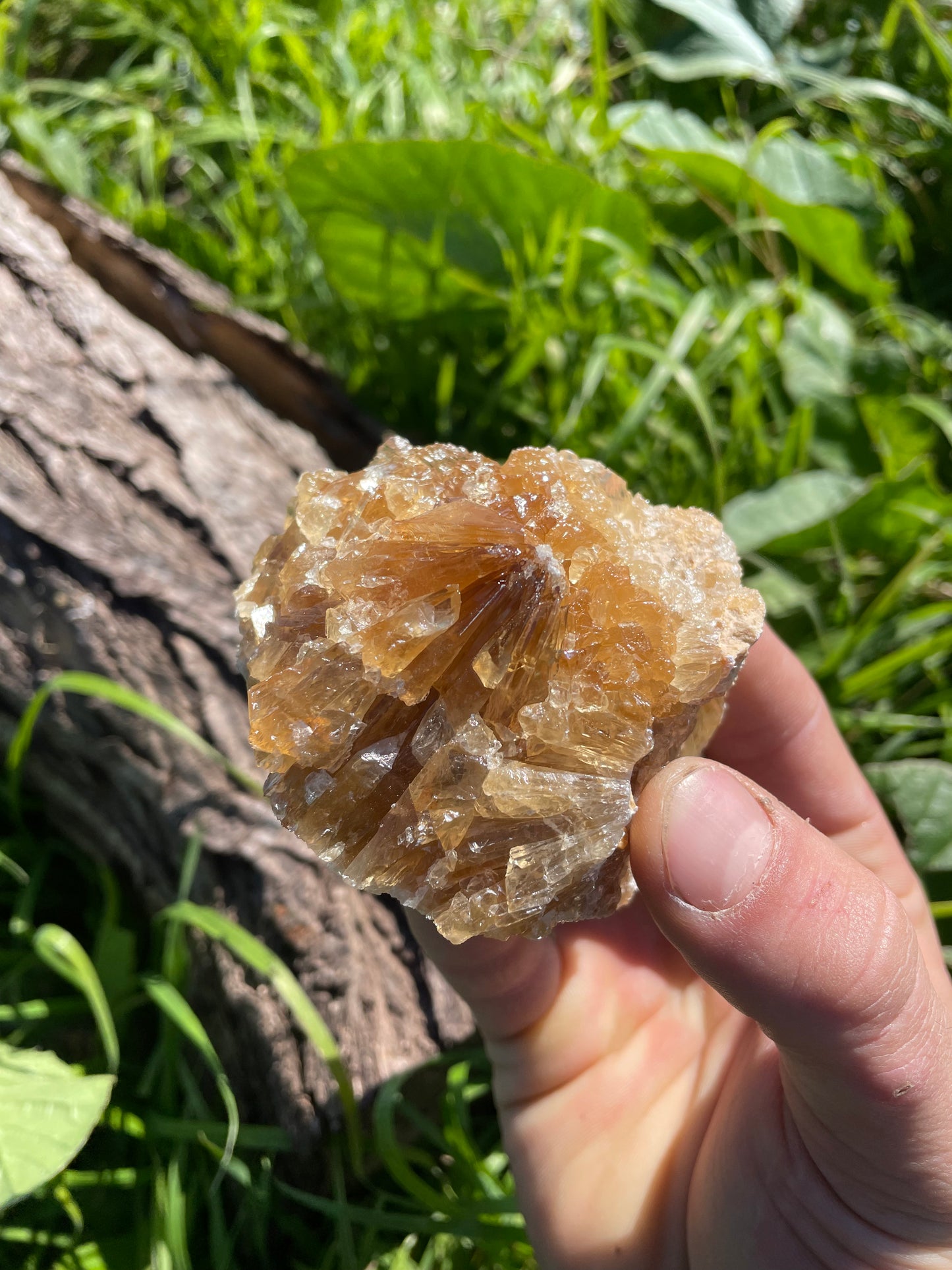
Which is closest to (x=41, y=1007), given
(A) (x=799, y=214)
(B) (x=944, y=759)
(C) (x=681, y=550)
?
(C) (x=681, y=550)

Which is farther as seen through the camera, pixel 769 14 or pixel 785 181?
pixel 769 14

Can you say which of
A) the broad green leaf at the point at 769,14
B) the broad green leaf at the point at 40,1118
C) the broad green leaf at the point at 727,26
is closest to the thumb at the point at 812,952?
the broad green leaf at the point at 40,1118

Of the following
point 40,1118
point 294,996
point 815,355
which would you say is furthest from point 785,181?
point 40,1118

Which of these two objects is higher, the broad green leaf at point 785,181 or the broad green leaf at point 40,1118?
the broad green leaf at point 785,181

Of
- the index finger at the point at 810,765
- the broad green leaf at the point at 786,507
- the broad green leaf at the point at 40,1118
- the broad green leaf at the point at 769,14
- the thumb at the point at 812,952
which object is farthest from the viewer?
the broad green leaf at the point at 769,14

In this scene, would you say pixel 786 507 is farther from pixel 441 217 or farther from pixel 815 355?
pixel 441 217

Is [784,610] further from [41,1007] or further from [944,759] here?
[41,1007]

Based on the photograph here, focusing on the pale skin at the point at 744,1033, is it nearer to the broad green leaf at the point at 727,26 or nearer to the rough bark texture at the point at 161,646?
the rough bark texture at the point at 161,646
